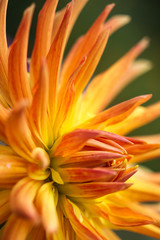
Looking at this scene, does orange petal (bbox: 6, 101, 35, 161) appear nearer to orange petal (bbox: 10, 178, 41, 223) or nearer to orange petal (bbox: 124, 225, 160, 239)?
orange petal (bbox: 10, 178, 41, 223)

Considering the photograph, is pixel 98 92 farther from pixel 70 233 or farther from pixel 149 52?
pixel 149 52

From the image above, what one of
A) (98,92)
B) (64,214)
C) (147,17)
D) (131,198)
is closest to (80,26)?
(147,17)

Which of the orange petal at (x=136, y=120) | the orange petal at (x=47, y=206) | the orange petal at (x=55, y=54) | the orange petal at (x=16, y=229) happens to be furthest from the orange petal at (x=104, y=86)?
the orange petal at (x=16, y=229)

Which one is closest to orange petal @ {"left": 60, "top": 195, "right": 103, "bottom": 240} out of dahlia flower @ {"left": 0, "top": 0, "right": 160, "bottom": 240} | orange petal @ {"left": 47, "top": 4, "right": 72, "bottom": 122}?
dahlia flower @ {"left": 0, "top": 0, "right": 160, "bottom": 240}

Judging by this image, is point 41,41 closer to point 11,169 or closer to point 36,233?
point 11,169

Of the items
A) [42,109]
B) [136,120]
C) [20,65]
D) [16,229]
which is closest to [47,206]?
[16,229]

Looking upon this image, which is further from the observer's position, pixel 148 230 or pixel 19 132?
pixel 148 230

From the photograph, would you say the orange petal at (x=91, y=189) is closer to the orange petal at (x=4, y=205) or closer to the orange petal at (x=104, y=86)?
the orange petal at (x=4, y=205)
